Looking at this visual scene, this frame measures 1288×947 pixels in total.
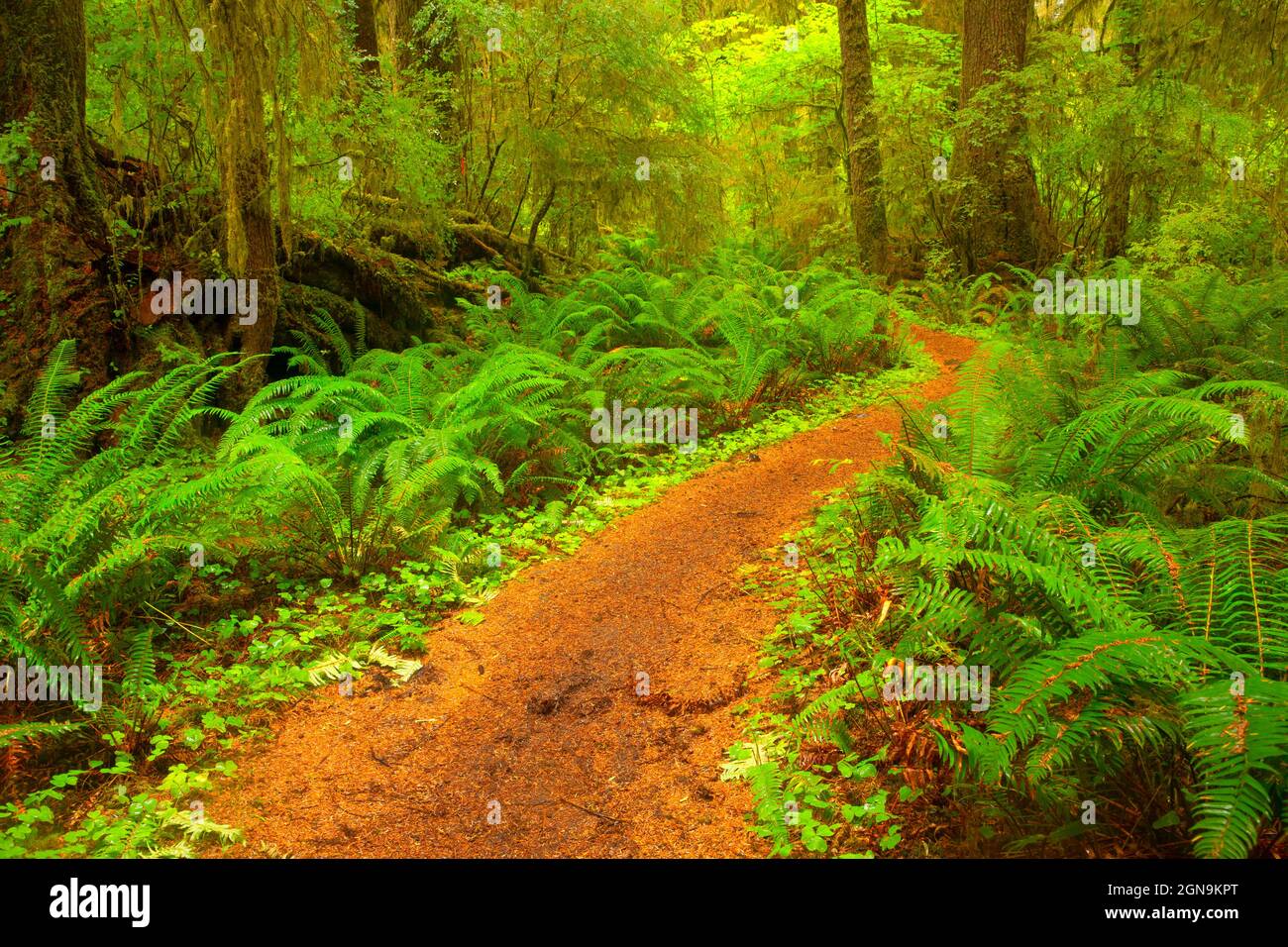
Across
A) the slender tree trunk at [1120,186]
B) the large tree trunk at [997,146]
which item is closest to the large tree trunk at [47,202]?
the large tree trunk at [997,146]

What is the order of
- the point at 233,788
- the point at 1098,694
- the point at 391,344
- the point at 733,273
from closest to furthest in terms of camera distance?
the point at 1098,694
the point at 233,788
the point at 391,344
the point at 733,273

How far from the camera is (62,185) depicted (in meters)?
6.05

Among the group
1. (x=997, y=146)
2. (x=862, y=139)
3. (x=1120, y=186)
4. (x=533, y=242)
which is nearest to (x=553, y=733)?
(x=533, y=242)

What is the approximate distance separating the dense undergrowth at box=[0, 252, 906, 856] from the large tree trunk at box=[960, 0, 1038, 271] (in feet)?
18.5

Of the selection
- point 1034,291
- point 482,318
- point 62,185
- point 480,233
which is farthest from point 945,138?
point 62,185

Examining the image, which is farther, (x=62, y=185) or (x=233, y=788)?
(x=62, y=185)

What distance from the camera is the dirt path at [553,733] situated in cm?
306

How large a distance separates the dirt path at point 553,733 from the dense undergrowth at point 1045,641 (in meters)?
0.33

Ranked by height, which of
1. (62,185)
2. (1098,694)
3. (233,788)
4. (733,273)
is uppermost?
(733,273)

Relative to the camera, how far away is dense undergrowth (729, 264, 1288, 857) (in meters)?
2.30

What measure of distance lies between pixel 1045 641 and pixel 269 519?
15.3 feet

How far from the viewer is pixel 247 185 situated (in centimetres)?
643

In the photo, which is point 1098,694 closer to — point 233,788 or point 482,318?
point 233,788
